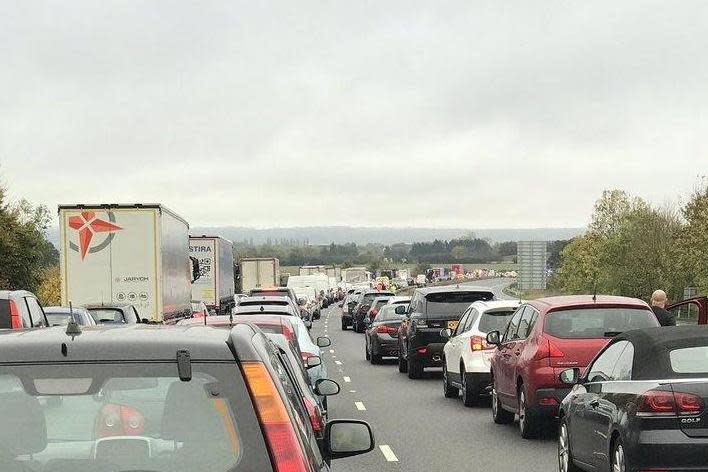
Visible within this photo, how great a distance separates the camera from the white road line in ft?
44.7

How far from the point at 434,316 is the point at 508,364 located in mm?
8571

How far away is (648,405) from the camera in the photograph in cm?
952

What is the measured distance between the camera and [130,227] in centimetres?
3080

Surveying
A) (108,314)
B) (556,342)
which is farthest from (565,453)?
(108,314)

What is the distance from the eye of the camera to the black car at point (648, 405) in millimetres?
9430

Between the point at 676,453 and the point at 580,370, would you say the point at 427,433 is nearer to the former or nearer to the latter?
the point at 580,370

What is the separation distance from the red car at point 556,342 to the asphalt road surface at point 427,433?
0.47 meters

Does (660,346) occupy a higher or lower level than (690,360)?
higher

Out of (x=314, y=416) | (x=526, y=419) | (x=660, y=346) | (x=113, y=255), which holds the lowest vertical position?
(x=526, y=419)

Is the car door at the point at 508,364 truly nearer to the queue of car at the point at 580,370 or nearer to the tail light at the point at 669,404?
the queue of car at the point at 580,370

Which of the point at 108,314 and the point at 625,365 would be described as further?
the point at 108,314

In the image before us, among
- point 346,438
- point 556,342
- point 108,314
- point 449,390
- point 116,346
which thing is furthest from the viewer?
point 108,314

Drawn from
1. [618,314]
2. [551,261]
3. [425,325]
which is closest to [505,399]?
[618,314]

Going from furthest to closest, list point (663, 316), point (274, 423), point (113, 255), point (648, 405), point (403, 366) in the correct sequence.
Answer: point (113, 255) < point (403, 366) < point (663, 316) < point (648, 405) < point (274, 423)
